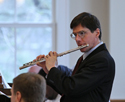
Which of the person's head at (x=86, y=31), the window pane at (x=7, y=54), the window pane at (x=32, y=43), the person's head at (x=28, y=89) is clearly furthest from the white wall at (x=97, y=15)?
the person's head at (x=28, y=89)

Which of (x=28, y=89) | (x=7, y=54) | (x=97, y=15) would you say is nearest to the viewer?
(x=28, y=89)

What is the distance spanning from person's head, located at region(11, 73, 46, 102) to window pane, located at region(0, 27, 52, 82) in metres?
3.32

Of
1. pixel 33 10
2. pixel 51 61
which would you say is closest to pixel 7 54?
→ pixel 33 10

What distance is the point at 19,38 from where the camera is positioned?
5105 mm

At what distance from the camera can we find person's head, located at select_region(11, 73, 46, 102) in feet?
5.63

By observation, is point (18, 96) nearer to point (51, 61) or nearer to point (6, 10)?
point (51, 61)

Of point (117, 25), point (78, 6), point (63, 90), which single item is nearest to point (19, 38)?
point (78, 6)

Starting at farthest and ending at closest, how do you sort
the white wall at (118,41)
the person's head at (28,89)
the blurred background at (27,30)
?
the blurred background at (27,30)
the white wall at (118,41)
the person's head at (28,89)

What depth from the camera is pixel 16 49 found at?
5.10m

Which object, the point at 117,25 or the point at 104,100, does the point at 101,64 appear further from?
the point at 117,25

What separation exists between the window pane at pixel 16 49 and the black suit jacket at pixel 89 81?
9.71ft

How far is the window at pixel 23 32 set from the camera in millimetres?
5094

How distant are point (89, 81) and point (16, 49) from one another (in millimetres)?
3214

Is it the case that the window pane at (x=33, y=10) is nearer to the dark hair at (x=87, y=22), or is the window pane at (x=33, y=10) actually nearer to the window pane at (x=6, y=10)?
the window pane at (x=6, y=10)
